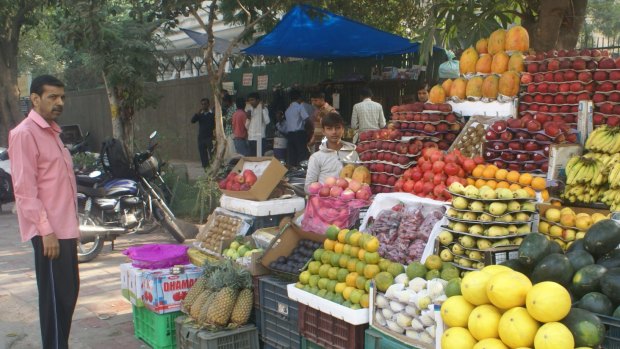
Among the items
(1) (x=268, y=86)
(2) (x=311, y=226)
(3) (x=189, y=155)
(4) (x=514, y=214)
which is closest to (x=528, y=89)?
(4) (x=514, y=214)

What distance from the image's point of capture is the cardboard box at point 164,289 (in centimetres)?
498

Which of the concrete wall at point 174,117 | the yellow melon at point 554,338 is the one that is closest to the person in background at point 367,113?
the concrete wall at point 174,117

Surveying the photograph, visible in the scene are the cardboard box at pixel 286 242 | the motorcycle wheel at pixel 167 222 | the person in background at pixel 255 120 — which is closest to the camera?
the cardboard box at pixel 286 242

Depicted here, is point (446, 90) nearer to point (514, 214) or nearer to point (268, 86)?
point (514, 214)

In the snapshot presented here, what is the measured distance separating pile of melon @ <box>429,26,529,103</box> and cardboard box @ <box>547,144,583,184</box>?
96 cm

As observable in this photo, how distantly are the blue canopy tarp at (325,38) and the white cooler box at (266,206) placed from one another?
4.58 metres

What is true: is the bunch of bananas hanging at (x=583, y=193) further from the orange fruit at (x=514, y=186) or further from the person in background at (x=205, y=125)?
the person in background at (x=205, y=125)

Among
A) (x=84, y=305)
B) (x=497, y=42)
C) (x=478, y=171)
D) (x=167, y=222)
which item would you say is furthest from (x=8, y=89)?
(x=478, y=171)

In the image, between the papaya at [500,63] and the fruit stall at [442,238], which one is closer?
the fruit stall at [442,238]

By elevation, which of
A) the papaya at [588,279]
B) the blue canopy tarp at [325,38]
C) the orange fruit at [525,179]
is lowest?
the papaya at [588,279]

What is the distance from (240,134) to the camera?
13.7 m

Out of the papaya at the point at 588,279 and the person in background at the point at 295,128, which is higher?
the person in background at the point at 295,128

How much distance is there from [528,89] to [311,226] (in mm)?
2303

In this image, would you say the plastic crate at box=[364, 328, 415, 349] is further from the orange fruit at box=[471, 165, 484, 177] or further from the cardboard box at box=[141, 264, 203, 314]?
the cardboard box at box=[141, 264, 203, 314]
